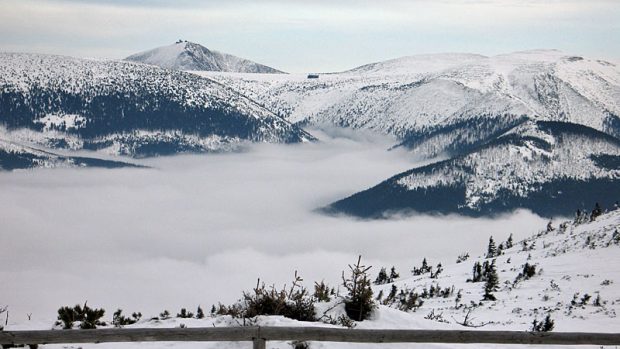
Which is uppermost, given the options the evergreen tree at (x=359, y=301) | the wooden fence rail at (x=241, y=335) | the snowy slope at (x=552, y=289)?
the wooden fence rail at (x=241, y=335)

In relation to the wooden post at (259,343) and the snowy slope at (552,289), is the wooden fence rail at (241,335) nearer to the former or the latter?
the wooden post at (259,343)

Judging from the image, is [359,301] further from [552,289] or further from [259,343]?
[552,289]

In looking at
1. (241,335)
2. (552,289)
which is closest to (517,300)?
(552,289)

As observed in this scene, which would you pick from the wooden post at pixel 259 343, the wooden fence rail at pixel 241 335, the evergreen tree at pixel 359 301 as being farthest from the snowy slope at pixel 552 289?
the wooden post at pixel 259 343

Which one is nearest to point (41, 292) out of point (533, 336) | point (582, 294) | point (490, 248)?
point (490, 248)

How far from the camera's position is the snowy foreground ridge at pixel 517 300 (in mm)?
14948

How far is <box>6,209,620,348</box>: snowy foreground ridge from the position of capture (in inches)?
588

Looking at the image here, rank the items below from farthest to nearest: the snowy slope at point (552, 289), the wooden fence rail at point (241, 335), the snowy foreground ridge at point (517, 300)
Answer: the snowy slope at point (552, 289)
the snowy foreground ridge at point (517, 300)
the wooden fence rail at point (241, 335)

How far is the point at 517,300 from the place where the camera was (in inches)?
1103

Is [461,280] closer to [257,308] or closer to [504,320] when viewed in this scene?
[504,320]

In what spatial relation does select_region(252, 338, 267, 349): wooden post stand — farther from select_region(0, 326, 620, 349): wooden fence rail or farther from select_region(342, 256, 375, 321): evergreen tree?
select_region(342, 256, 375, 321): evergreen tree

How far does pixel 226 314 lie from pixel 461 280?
85.5ft

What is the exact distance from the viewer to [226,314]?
14.9m

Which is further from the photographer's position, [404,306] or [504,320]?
[404,306]
